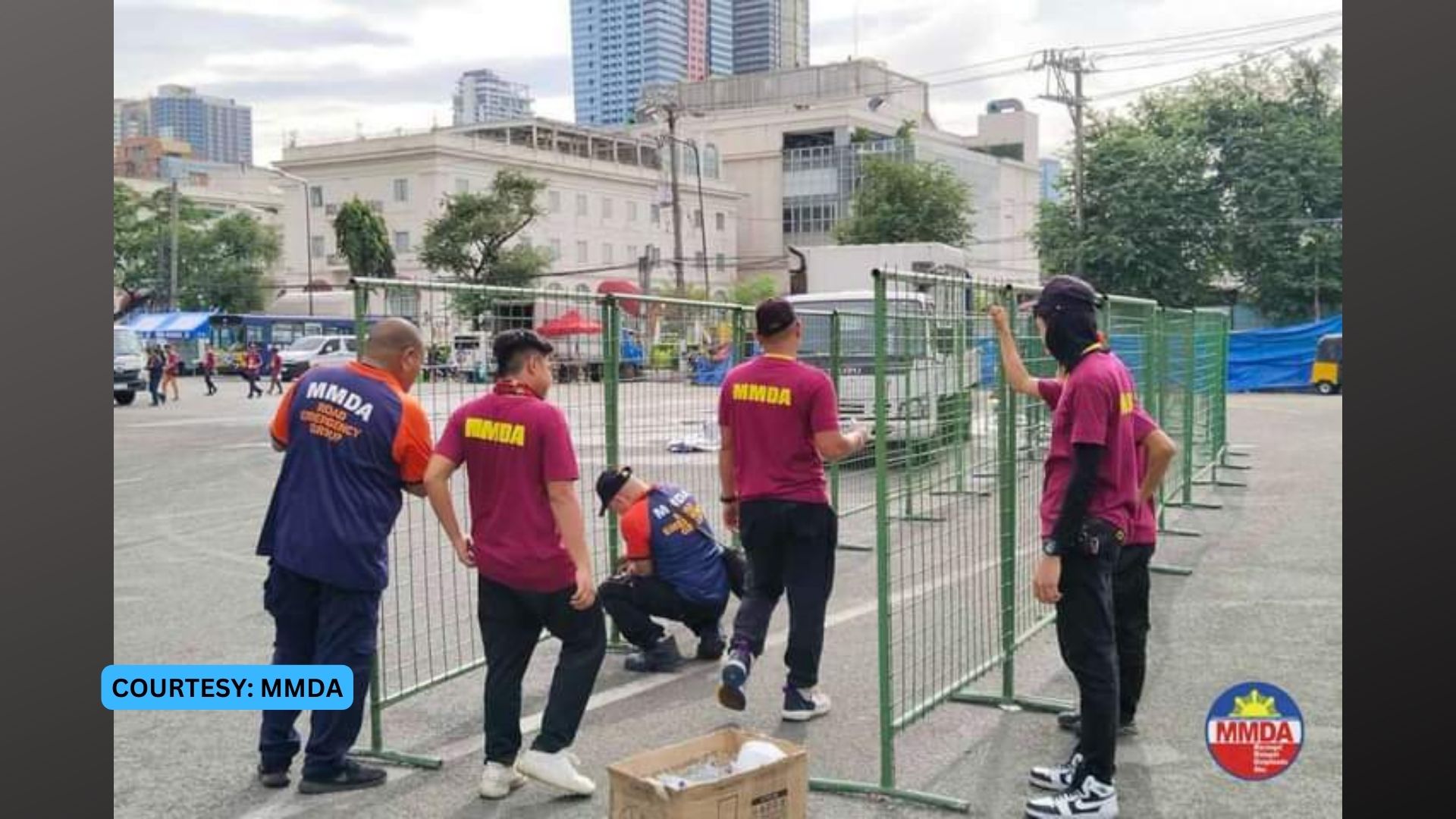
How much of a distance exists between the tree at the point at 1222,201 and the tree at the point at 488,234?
2204cm

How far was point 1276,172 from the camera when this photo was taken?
35.9 m

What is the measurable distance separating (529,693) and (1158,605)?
13.5 ft

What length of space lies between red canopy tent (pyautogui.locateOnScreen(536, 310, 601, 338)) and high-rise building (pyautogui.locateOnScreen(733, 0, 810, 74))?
13.0 metres

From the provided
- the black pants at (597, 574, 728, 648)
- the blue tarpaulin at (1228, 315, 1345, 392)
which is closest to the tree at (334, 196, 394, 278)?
the blue tarpaulin at (1228, 315, 1345, 392)

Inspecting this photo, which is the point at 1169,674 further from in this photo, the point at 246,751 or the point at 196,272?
the point at 196,272

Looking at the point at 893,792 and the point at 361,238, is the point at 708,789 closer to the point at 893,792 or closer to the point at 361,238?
the point at 893,792

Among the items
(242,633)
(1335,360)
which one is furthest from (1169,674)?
(1335,360)

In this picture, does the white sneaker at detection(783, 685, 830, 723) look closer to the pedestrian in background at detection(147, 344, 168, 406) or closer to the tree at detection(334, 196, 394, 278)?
the pedestrian in background at detection(147, 344, 168, 406)

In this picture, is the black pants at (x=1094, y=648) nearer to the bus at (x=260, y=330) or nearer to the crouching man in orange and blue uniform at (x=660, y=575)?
the crouching man in orange and blue uniform at (x=660, y=575)

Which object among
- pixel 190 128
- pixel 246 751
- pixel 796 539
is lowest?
pixel 246 751

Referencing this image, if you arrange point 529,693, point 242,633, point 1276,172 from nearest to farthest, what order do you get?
point 529,693 → point 242,633 → point 1276,172

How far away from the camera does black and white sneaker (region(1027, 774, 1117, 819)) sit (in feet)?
13.9

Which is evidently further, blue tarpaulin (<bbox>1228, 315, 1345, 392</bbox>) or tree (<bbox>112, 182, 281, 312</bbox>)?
tree (<bbox>112, 182, 281, 312</bbox>)

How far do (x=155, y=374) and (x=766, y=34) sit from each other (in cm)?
2429
